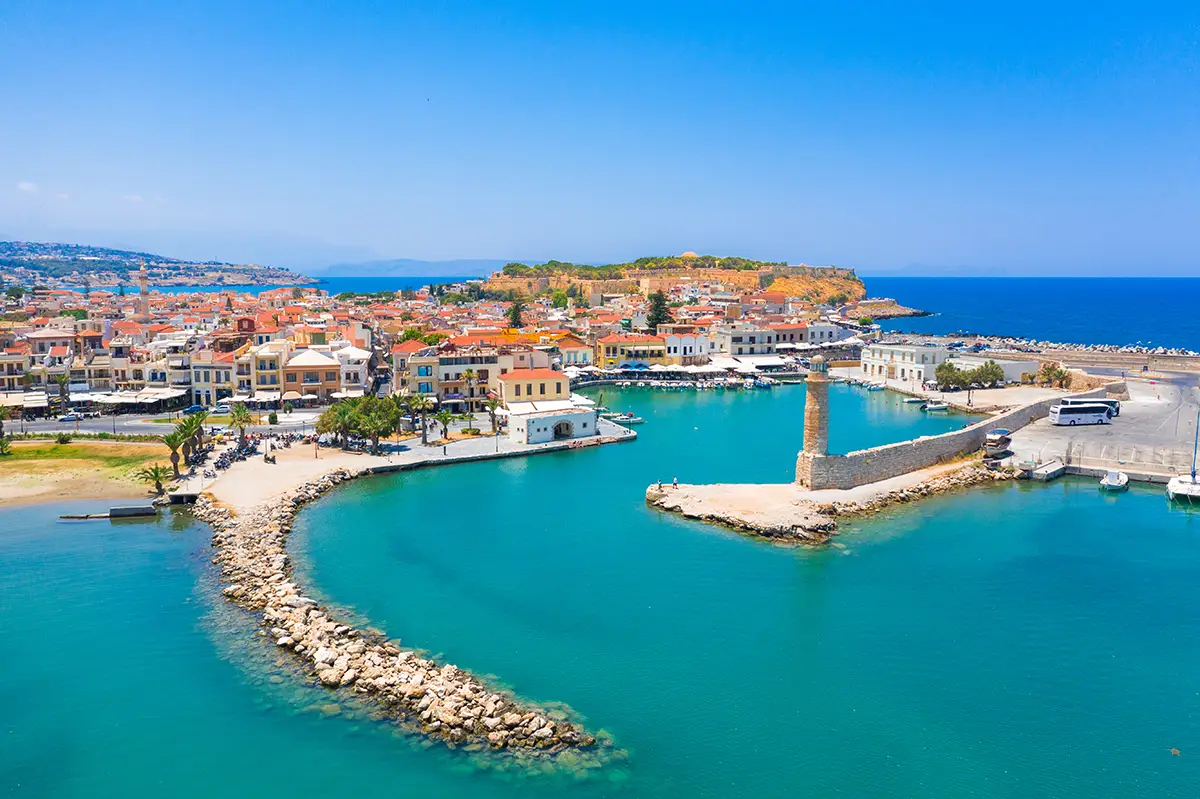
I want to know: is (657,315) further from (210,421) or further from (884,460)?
(884,460)

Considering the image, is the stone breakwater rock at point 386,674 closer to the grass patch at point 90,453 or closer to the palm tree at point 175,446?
the palm tree at point 175,446

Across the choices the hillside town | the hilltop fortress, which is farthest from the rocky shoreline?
the hilltop fortress

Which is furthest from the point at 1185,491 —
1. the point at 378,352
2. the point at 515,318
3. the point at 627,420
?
the point at 515,318

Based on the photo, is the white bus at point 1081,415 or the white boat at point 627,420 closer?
the white bus at point 1081,415

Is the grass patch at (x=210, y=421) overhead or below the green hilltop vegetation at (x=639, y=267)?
below

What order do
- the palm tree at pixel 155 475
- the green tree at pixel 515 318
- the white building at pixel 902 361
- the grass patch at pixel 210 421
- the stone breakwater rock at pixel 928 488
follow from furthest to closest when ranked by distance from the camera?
1. the green tree at pixel 515 318
2. the white building at pixel 902 361
3. the grass patch at pixel 210 421
4. the palm tree at pixel 155 475
5. the stone breakwater rock at pixel 928 488

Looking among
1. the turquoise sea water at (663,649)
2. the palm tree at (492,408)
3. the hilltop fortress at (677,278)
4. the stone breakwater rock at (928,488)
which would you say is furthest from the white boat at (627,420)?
the hilltop fortress at (677,278)

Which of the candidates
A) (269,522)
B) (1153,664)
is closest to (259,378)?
(269,522)
